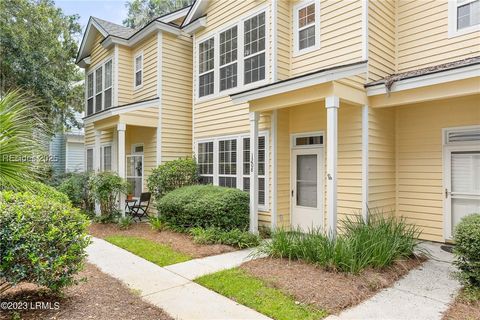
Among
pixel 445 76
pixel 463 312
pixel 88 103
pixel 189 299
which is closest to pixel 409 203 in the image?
pixel 445 76

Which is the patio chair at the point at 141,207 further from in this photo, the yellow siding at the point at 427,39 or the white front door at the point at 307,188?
the yellow siding at the point at 427,39

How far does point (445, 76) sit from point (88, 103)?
14365 millimetres

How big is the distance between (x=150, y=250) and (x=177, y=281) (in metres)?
1.96

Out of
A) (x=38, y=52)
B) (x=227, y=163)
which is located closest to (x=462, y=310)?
(x=227, y=163)

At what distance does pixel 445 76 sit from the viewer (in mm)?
5695

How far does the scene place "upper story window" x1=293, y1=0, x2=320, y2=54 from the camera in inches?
314

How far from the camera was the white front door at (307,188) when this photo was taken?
312 inches

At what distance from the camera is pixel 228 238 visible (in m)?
7.07

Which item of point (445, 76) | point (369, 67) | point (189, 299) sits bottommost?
point (189, 299)

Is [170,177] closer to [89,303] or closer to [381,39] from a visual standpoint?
[89,303]

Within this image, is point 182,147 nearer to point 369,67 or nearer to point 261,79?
point 261,79

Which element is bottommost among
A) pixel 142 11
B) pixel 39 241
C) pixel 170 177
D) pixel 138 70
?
pixel 39 241

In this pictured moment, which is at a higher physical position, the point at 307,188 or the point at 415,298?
the point at 307,188

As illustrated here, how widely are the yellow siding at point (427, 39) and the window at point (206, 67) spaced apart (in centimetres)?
542
